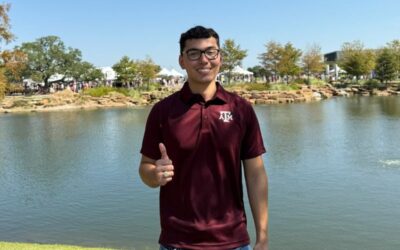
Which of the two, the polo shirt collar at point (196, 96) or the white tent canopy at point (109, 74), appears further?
the white tent canopy at point (109, 74)

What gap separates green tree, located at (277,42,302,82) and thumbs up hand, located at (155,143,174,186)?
58.6 metres

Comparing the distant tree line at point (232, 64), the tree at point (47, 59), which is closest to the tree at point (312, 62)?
the distant tree line at point (232, 64)

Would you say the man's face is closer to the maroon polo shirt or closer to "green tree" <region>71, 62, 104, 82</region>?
the maroon polo shirt

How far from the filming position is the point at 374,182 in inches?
485

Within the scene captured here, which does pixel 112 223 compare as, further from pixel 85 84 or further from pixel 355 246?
pixel 85 84

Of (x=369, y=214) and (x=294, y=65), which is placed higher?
(x=294, y=65)

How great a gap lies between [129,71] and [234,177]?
58495 millimetres

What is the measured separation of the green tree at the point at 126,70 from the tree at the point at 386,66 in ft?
106

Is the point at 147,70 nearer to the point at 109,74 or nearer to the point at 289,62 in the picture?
the point at 109,74

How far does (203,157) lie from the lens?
2516mm

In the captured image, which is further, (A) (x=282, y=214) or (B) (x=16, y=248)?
(A) (x=282, y=214)

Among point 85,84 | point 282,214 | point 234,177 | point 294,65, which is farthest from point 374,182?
point 85,84

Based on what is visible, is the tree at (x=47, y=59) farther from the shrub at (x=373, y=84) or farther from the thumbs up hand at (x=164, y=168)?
the thumbs up hand at (x=164, y=168)

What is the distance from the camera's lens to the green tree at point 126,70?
59875 mm
